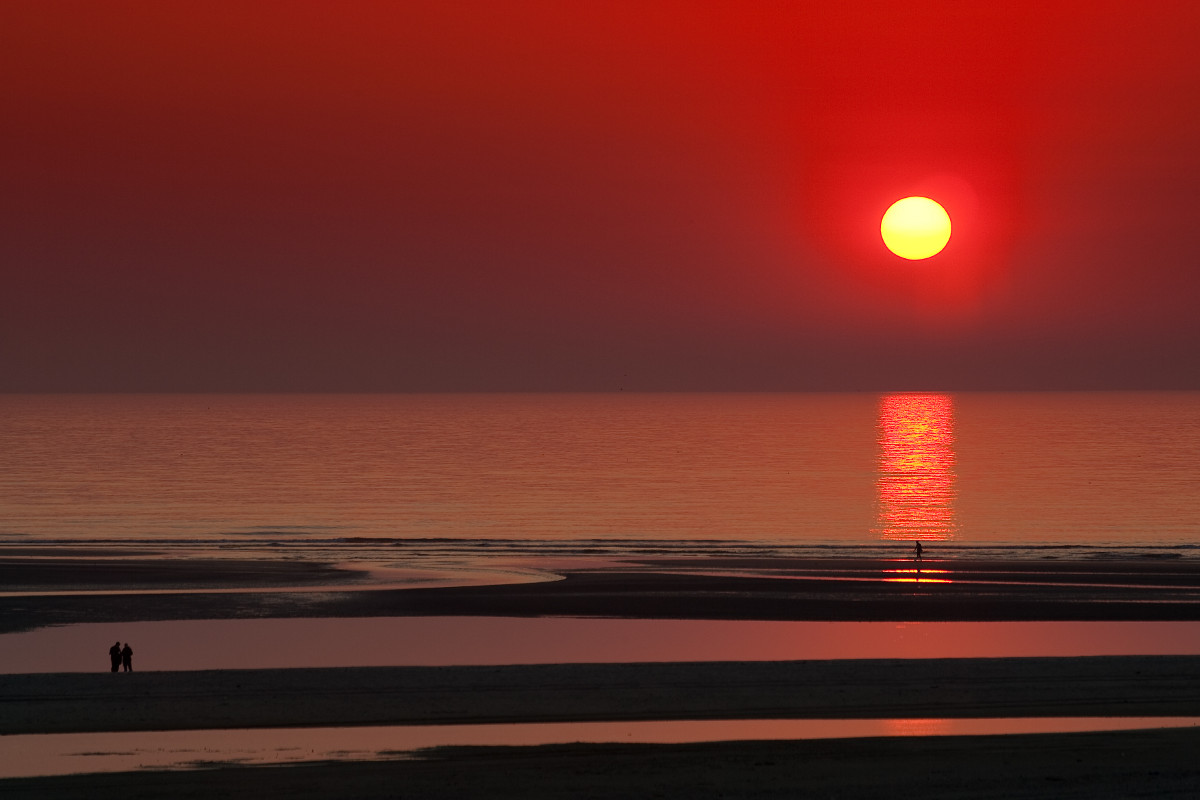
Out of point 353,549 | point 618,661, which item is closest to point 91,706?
point 618,661

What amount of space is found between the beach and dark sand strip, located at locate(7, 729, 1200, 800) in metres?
0.05

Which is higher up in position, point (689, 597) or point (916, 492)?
point (916, 492)

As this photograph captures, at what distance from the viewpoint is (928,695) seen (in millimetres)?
26578

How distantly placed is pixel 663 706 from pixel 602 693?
1.57 m

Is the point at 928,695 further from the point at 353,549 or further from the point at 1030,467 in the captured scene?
the point at 1030,467

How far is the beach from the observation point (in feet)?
67.0

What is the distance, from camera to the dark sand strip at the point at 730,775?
19.9 meters

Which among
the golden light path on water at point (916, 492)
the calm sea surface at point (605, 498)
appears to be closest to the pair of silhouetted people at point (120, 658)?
the calm sea surface at point (605, 498)

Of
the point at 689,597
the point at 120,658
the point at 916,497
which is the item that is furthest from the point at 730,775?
the point at 916,497

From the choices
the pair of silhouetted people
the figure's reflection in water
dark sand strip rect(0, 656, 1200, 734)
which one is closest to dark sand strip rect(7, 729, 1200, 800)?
dark sand strip rect(0, 656, 1200, 734)

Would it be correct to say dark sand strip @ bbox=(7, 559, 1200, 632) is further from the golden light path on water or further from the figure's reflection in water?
the golden light path on water

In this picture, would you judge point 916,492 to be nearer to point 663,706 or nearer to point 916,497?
point 916,497

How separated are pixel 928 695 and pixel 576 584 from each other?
2185 centimetres

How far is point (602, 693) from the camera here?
27094 mm
